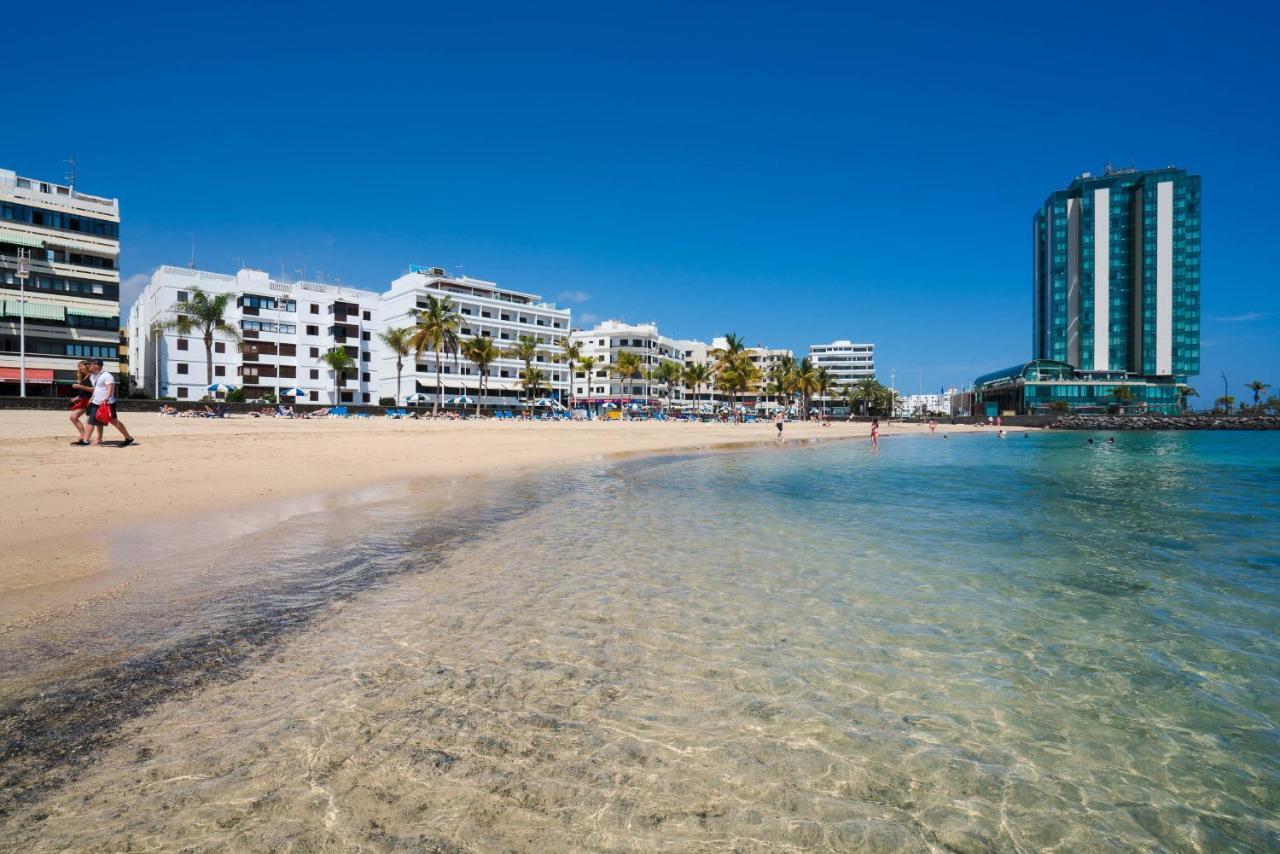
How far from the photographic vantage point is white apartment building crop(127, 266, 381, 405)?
238 feet

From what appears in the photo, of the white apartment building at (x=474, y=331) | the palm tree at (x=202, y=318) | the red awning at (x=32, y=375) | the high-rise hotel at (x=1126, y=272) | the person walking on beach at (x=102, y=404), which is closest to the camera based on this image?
the person walking on beach at (x=102, y=404)

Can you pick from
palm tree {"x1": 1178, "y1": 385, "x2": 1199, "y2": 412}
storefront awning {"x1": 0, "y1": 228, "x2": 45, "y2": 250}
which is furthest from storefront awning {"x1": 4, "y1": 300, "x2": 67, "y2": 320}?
palm tree {"x1": 1178, "y1": 385, "x2": 1199, "y2": 412}

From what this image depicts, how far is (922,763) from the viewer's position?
4.10m

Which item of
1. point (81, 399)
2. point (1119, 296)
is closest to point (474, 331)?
point (81, 399)

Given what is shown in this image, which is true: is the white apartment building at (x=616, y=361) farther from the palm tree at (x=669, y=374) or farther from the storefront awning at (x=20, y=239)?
the storefront awning at (x=20, y=239)

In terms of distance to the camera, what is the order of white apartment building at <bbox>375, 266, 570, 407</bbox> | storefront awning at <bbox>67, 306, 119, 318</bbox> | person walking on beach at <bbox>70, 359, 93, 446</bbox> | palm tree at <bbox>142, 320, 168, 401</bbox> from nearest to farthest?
person walking on beach at <bbox>70, 359, 93, 446</bbox>, storefront awning at <bbox>67, 306, 119, 318</bbox>, palm tree at <bbox>142, 320, 168, 401</bbox>, white apartment building at <bbox>375, 266, 570, 407</bbox>

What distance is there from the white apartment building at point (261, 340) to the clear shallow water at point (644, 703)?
75545 millimetres

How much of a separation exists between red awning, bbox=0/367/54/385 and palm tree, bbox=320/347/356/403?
2555cm

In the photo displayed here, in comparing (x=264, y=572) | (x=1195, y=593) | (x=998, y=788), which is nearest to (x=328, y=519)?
(x=264, y=572)

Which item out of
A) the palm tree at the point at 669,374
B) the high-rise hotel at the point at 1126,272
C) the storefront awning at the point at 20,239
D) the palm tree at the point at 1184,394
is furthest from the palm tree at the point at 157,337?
the palm tree at the point at 1184,394

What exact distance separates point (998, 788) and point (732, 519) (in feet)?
32.0

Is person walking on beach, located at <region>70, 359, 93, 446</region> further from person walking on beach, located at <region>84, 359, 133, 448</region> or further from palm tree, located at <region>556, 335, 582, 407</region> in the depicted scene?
palm tree, located at <region>556, 335, 582, 407</region>

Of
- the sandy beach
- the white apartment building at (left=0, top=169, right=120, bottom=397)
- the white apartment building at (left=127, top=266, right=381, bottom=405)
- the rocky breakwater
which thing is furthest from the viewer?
the rocky breakwater

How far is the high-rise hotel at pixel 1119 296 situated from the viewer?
126938 mm
